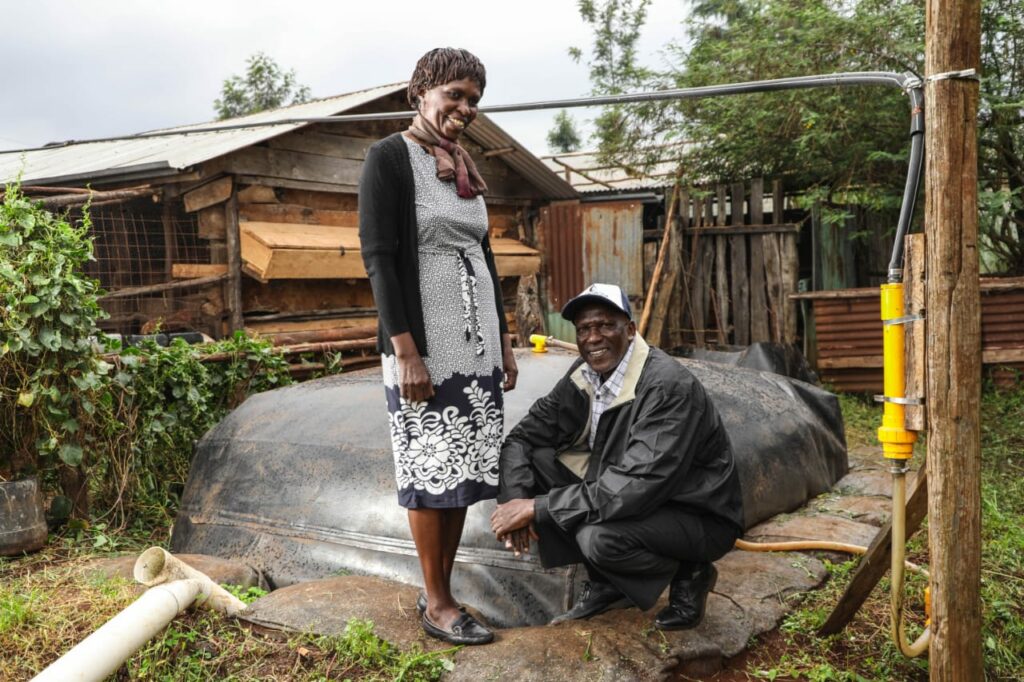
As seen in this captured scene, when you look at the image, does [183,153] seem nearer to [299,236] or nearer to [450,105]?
[299,236]

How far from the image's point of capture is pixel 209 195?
739 cm

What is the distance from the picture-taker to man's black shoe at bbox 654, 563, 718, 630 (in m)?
2.92

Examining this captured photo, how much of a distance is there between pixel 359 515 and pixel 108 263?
5.39 m

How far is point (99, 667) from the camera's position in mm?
2518

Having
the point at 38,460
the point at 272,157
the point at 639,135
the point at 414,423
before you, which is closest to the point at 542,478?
the point at 414,423

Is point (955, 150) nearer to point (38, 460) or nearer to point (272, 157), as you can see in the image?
point (38, 460)

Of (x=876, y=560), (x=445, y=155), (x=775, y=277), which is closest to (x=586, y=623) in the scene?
(x=876, y=560)

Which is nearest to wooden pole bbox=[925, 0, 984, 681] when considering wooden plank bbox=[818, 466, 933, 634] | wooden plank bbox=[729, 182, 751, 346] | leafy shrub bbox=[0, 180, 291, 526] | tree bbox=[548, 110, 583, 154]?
wooden plank bbox=[818, 466, 933, 634]

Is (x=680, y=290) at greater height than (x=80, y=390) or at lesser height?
greater

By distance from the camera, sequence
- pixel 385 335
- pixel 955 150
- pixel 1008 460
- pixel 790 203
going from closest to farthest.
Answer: pixel 955 150, pixel 385 335, pixel 1008 460, pixel 790 203

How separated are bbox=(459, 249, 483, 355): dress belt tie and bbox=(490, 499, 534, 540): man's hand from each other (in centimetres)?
55

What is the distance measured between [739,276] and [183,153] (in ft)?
18.8

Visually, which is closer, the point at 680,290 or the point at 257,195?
the point at 257,195

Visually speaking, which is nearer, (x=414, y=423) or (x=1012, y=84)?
(x=414, y=423)
